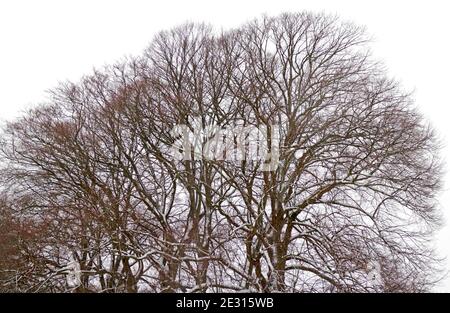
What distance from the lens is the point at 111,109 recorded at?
59.0ft

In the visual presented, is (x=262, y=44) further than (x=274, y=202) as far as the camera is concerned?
Yes

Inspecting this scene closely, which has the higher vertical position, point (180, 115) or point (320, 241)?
point (180, 115)

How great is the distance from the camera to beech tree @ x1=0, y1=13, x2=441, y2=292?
14.8 m

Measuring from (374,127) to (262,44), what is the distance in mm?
4887

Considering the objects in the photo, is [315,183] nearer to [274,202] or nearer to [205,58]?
[274,202]

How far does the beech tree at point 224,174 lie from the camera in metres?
14.8

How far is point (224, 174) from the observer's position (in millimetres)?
17438
